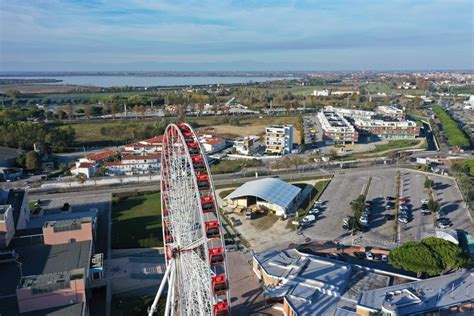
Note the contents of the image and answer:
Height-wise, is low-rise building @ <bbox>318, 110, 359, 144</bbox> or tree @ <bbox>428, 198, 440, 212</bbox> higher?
low-rise building @ <bbox>318, 110, 359, 144</bbox>

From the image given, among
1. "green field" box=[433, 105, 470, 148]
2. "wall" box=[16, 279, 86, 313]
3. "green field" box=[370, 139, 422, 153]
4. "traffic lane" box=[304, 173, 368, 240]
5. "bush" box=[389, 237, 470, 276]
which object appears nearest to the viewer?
"wall" box=[16, 279, 86, 313]

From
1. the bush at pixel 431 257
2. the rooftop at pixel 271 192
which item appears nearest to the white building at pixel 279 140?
the rooftop at pixel 271 192

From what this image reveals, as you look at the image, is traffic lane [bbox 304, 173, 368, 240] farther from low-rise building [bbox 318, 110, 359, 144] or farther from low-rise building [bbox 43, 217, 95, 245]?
low-rise building [bbox 318, 110, 359, 144]

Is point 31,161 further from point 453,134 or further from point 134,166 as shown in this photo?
point 453,134

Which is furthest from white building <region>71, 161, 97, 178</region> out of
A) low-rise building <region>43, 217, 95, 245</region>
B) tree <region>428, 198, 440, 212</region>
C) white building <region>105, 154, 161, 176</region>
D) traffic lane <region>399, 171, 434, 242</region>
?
tree <region>428, 198, 440, 212</region>

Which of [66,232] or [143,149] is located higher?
[143,149]

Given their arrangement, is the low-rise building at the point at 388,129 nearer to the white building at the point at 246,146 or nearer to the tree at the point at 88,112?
the white building at the point at 246,146

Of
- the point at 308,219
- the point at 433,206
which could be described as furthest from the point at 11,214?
the point at 433,206
